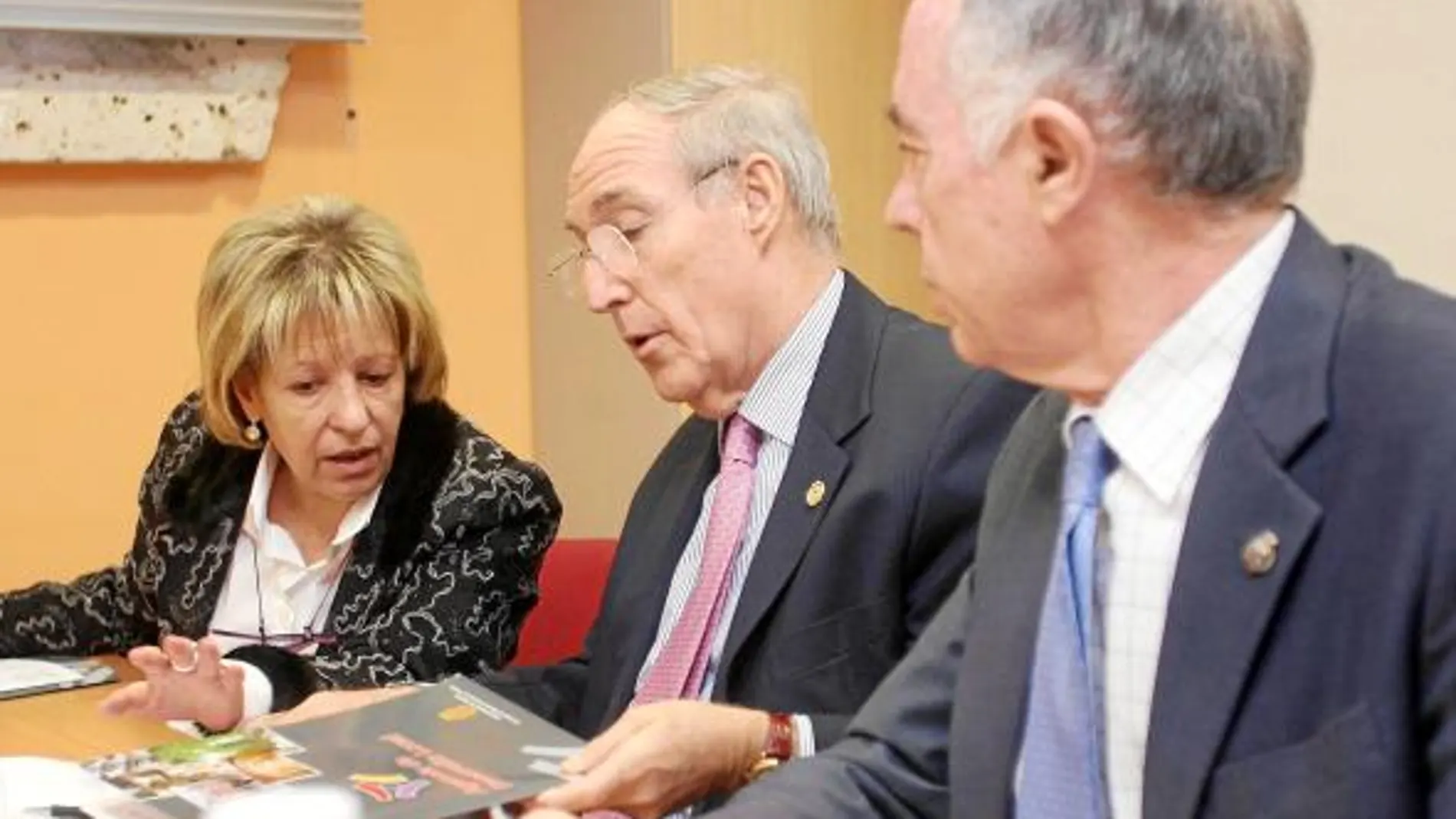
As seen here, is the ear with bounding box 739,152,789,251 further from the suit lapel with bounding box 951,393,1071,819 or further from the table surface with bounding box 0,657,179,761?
the table surface with bounding box 0,657,179,761

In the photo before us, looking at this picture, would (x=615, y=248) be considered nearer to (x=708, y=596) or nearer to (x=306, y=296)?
(x=708, y=596)

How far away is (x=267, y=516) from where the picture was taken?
2631mm

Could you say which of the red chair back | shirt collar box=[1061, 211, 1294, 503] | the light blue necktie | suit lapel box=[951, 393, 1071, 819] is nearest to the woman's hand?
the red chair back

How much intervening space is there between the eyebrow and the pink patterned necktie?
0.26 meters

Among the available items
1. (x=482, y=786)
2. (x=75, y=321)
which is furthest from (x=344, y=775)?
(x=75, y=321)

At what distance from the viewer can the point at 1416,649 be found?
1120mm

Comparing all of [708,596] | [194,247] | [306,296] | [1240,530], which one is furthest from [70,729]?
[1240,530]

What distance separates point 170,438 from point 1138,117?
1.90 metres

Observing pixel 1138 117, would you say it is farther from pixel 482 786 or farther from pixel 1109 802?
pixel 482 786

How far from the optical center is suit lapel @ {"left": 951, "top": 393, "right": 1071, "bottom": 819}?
1.39m

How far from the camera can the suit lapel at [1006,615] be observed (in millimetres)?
1391

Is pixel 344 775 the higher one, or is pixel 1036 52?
pixel 1036 52

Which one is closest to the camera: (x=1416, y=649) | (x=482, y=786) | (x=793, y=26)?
(x=1416, y=649)

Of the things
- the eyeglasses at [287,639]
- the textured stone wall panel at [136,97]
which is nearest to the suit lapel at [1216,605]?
the eyeglasses at [287,639]
